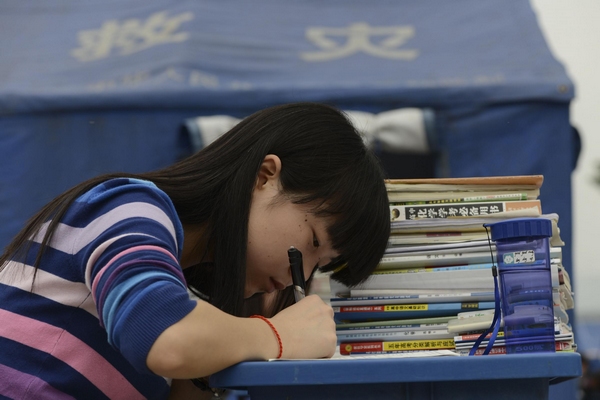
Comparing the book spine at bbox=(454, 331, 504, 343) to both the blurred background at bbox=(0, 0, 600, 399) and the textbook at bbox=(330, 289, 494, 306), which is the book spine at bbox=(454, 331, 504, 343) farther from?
the blurred background at bbox=(0, 0, 600, 399)

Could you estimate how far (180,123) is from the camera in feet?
8.82

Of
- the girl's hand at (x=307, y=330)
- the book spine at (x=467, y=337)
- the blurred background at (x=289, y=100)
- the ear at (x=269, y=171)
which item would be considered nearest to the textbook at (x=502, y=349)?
the book spine at (x=467, y=337)

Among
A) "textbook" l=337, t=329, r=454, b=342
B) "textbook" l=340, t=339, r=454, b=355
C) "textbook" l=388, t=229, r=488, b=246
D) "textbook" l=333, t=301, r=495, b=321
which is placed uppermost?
"textbook" l=388, t=229, r=488, b=246

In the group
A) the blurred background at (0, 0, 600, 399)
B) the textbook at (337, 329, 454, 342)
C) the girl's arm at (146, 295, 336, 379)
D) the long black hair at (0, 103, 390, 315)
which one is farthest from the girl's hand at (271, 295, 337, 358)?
the blurred background at (0, 0, 600, 399)

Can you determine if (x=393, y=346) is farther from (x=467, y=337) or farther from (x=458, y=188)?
(x=458, y=188)

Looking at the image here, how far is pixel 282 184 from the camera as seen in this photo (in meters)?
1.12

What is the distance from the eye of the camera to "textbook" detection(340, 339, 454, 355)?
1221 millimetres

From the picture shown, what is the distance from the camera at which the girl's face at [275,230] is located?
1106 mm

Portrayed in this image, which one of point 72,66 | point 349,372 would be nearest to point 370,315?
point 349,372

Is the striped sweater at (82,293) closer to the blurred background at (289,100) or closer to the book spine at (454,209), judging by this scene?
the book spine at (454,209)

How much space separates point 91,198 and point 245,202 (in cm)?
23

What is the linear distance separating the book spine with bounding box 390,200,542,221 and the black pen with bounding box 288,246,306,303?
0.69 ft

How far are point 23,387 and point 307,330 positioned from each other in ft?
1.21

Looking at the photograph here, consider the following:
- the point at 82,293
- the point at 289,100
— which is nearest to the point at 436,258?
the point at 82,293
